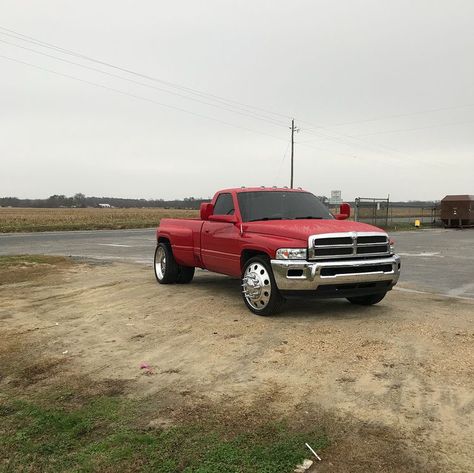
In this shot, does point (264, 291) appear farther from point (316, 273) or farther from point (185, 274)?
point (185, 274)

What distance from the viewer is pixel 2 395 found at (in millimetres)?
4188

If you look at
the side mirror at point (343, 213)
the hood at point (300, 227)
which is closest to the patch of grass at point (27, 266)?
the hood at point (300, 227)

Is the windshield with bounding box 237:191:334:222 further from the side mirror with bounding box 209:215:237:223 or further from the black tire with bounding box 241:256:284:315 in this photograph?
the black tire with bounding box 241:256:284:315

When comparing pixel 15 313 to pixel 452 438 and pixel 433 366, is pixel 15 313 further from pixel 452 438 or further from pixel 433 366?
pixel 452 438

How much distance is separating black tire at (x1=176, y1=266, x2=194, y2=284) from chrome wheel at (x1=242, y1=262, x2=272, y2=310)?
2916mm

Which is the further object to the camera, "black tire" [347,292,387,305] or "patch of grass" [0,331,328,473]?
"black tire" [347,292,387,305]

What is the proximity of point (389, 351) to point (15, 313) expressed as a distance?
5102 mm

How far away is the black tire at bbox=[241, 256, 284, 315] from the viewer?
6.63 meters

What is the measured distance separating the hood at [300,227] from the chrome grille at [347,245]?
0.30 ft

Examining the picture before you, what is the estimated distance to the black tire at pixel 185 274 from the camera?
9758 mm

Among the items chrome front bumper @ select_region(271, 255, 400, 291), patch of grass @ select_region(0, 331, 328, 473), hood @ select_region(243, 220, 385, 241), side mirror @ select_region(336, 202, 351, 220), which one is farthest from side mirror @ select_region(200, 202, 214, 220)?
patch of grass @ select_region(0, 331, 328, 473)

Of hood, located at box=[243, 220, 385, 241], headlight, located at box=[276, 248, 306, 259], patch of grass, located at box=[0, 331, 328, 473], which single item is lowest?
patch of grass, located at box=[0, 331, 328, 473]

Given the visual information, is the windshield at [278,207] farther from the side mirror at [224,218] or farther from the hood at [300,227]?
the hood at [300,227]

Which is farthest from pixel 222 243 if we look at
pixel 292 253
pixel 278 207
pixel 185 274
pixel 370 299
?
pixel 370 299
